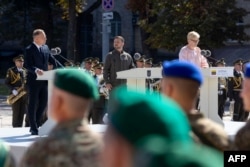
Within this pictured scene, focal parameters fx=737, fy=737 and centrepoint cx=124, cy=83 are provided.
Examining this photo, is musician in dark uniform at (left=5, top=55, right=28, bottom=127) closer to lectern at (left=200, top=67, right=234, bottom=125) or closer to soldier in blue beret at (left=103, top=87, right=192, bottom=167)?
lectern at (left=200, top=67, right=234, bottom=125)

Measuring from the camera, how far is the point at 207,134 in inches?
170

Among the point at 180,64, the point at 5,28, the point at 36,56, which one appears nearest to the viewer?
the point at 180,64

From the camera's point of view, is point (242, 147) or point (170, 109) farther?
point (242, 147)

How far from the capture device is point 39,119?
1173cm

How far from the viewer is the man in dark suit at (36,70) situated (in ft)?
35.5

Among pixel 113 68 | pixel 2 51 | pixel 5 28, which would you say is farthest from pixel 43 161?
pixel 2 51

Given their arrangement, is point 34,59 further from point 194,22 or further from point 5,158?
point 194,22

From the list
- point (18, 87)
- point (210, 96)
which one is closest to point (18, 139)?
point (210, 96)

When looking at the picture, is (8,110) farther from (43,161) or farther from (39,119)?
(43,161)

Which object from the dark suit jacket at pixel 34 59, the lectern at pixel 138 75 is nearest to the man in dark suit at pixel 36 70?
the dark suit jacket at pixel 34 59

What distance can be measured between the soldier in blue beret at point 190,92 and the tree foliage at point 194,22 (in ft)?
98.5

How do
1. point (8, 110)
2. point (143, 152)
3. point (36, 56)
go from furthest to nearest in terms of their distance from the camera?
1. point (8, 110)
2. point (36, 56)
3. point (143, 152)

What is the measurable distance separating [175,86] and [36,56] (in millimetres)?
6957

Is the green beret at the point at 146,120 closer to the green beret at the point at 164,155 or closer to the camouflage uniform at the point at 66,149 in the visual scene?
the green beret at the point at 164,155
